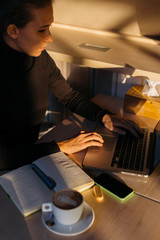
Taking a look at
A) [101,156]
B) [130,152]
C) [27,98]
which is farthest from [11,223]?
[27,98]

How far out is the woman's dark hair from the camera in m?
1.10

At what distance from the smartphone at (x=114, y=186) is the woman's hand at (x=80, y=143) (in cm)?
20

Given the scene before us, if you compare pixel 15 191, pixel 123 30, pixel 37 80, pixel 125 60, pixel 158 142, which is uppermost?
pixel 123 30

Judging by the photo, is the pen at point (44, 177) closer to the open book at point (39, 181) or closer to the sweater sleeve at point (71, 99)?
the open book at point (39, 181)

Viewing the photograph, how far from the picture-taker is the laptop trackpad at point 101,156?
1.06 metres

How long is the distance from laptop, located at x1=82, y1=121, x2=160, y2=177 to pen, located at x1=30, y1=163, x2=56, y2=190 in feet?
0.58

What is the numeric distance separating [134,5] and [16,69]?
→ 68 centimetres

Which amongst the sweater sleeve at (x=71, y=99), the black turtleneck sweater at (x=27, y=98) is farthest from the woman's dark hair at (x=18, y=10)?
the sweater sleeve at (x=71, y=99)

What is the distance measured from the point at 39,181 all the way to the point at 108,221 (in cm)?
28

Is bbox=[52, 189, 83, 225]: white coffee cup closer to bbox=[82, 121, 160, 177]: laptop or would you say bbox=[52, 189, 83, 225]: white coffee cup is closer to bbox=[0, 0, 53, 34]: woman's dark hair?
bbox=[82, 121, 160, 177]: laptop

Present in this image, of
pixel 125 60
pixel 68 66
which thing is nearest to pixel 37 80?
pixel 125 60

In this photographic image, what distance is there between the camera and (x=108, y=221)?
80 centimetres

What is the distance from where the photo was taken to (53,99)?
7.55ft

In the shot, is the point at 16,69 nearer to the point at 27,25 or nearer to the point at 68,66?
the point at 27,25
